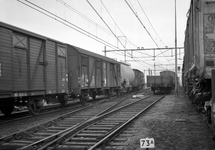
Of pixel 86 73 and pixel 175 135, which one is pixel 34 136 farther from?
pixel 86 73

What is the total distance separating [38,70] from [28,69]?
2.52 ft

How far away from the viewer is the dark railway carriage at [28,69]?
9031 mm

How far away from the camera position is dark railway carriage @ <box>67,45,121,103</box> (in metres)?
15.0

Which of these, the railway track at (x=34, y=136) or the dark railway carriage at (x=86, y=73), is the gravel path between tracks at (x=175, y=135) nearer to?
the railway track at (x=34, y=136)

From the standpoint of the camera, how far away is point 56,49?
12.9 meters

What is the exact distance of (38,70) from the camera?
11164mm

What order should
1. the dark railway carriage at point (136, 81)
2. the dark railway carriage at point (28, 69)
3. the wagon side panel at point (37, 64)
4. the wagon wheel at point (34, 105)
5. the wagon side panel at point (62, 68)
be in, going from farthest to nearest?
1. the dark railway carriage at point (136, 81)
2. the wagon side panel at point (62, 68)
3. the wagon wheel at point (34, 105)
4. the wagon side panel at point (37, 64)
5. the dark railway carriage at point (28, 69)

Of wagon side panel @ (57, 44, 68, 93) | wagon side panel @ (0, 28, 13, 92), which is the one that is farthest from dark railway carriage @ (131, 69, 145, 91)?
wagon side panel @ (0, 28, 13, 92)

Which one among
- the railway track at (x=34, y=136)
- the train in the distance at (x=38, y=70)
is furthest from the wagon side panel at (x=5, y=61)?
the railway track at (x=34, y=136)

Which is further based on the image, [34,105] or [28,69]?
[34,105]

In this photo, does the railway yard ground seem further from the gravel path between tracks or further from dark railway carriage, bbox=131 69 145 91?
dark railway carriage, bbox=131 69 145 91

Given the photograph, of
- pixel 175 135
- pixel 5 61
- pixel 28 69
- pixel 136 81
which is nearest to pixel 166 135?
pixel 175 135

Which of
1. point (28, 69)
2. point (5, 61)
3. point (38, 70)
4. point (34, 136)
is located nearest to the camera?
point (34, 136)

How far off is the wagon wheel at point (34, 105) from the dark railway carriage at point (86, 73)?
3460 millimetres
